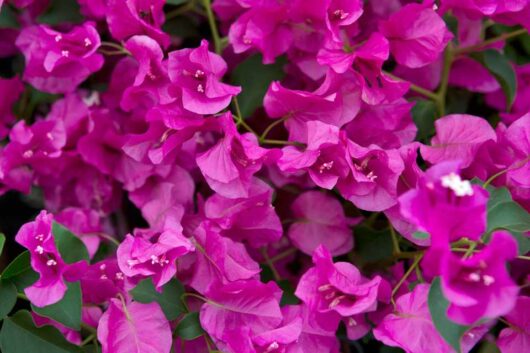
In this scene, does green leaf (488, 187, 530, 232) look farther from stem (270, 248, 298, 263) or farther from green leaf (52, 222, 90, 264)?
green leaf (52, 222, 90, 264)

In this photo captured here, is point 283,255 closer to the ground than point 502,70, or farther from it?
closer to the ground

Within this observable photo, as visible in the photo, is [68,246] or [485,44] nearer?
[68,246]

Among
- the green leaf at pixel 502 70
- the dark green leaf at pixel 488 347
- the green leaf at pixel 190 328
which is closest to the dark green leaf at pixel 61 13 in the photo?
the green leaf at pixel 190 328

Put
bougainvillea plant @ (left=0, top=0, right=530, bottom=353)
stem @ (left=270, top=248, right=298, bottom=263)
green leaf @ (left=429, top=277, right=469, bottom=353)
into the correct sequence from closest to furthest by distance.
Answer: green leaf @ (left=429, top=277, right=469, bottom=353) < bougainvillea plant @ (left=0, top=0, right=530, bottom=353) < stem @ (left=270, top=248, right=298, bottom=263)

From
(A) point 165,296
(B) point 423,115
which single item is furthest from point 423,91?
(A) point 165,296

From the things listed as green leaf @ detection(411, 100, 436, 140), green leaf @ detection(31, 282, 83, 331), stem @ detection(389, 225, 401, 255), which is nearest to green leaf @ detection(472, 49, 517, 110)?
green leaf @ detection(411, 100, 436, 140)

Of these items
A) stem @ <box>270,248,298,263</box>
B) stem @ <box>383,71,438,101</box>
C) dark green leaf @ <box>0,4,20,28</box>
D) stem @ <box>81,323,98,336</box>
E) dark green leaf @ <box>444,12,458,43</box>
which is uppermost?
dark green leaf @ <box>0,4,20,28</box>

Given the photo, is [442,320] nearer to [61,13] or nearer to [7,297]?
[7,297]

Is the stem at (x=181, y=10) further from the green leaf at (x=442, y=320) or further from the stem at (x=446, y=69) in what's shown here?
the green leaf at (x=442, y=320)

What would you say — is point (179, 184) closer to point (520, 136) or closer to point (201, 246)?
point (201, 246)
